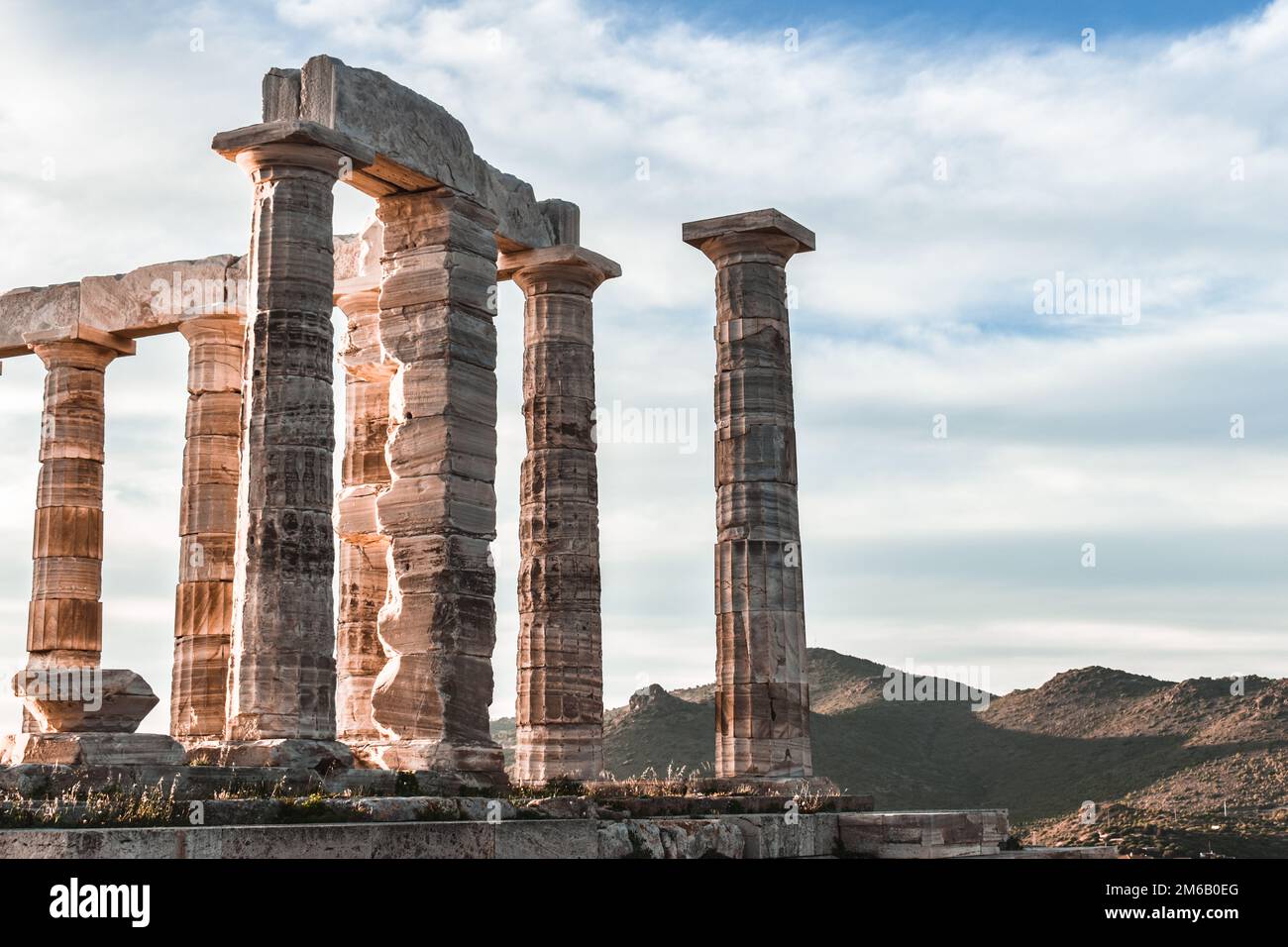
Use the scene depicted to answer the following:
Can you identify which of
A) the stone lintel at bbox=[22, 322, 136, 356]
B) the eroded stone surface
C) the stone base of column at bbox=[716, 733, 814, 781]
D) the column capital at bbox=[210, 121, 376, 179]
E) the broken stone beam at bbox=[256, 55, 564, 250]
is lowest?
the stone base of column at bbox=[716, 733, 814, 781]

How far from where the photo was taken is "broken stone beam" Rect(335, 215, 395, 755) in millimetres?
26781

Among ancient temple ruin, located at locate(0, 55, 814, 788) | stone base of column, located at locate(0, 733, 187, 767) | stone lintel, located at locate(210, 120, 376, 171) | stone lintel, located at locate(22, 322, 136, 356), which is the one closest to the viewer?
stone base of column, located at locate(0, 733, 187, 767)

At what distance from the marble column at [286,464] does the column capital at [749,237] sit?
763 cm

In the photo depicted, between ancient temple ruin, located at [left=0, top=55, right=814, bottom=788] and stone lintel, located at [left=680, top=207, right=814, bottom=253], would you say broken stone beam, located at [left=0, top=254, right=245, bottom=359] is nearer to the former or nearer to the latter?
ancient temple ruin, located at [left=0, top=55, right=814, bottom=788]

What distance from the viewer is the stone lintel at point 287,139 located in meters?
21.7

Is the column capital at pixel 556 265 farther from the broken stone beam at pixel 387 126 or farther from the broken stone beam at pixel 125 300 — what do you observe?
the broken stone beam at pixel 125 300

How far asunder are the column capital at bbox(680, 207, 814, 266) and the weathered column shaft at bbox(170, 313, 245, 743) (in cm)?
855

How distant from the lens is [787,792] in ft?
84.4

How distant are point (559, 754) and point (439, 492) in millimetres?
5666

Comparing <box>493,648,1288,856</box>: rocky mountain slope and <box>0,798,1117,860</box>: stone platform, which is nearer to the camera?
<box>0,798,1117,860</box>: stone platform

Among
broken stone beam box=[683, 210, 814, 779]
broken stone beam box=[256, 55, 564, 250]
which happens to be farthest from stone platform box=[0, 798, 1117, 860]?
broken stone beam box=[256, 55, 564, 250]

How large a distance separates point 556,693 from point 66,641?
1021 cm

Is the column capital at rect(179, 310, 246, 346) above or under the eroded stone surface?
above
